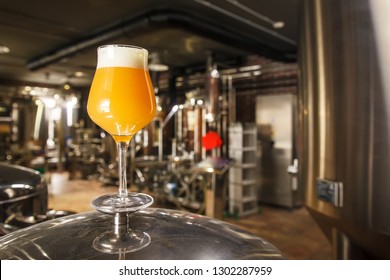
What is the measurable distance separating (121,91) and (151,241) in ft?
1.22

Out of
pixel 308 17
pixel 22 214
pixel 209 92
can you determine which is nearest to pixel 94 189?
pixel 209 92

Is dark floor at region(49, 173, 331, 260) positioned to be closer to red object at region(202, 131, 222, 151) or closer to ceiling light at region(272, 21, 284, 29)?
red object at region(202, 131, 222, 151)

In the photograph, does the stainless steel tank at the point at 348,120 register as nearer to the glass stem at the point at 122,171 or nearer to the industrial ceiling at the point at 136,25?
the glass stem at the point at 122,171

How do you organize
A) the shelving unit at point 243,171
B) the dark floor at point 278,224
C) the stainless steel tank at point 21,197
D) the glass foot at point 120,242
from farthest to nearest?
the shelving unit at point 243,171, the dark floor at point 278,224, the stainless steel tank at point 21,197, the glass foot at point 120,242

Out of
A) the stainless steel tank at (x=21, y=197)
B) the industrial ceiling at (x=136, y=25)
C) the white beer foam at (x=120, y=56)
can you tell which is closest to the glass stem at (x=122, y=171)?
the white beer foam at (x=120, y=56)

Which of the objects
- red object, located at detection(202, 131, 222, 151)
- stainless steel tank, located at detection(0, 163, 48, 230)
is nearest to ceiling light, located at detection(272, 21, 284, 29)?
red object, located at detection(202, 131, 222, 151)

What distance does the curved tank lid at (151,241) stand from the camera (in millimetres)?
682

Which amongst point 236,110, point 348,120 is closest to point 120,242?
point 348,120

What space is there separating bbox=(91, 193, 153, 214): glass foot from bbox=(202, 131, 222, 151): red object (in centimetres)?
355

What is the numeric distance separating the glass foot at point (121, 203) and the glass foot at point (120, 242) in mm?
75

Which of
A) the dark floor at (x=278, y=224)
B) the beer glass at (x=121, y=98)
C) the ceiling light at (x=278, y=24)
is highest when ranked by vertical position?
the ceiling light at (x=278, y=24)

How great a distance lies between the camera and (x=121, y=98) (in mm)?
692

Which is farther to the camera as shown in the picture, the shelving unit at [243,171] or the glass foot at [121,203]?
the shelving unit at [243,171]
